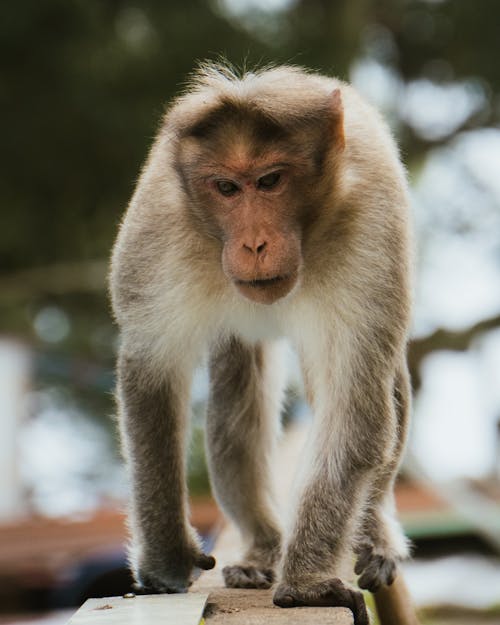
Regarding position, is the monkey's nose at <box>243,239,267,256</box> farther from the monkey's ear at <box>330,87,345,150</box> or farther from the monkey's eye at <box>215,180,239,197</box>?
the monkey's ear at <box>330,87,345,150</box>

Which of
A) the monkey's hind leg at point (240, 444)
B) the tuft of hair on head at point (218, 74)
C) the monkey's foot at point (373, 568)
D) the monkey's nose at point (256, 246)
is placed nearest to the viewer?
the monkey's nose at point (256, 246)

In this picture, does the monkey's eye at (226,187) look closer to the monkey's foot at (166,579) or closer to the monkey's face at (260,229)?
the monkey's face at (260,229)

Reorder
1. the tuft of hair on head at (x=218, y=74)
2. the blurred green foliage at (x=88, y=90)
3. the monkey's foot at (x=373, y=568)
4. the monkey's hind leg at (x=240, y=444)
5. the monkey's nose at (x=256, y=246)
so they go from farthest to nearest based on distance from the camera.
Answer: the blurred green foliage at (x=88, y=90) < the monkey's hind leg at (x=240, y=444) < the monkey's foot at (x=373, y=568) < the tuft of hair on head at (x=218, y=74) < the monkey's nose at (x=256, y=246)

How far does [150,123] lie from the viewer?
8797mm

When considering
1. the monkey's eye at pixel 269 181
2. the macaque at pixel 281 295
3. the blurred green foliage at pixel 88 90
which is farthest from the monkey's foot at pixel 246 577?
the blurred green foliage at pixel 88 90

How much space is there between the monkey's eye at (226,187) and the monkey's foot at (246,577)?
3.86 feet

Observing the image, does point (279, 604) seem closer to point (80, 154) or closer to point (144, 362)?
point (144, 362)

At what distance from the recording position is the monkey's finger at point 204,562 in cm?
340

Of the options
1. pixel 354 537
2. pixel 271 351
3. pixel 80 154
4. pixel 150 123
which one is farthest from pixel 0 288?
pixel 354 537

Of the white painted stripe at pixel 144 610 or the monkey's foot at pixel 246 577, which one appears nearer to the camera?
the white painted stripe at pixel 144 610

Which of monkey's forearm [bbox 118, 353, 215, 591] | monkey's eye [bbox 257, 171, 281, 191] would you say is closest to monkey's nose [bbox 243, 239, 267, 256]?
monkey's eye [bbox 257, 171, 281, 191]

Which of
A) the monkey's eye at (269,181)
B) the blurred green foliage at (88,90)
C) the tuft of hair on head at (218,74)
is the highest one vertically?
the blurred green foliage at (88,90)

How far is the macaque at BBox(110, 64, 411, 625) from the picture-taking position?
9.64 ft

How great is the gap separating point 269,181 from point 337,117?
0.28m
